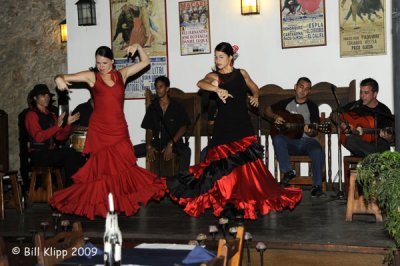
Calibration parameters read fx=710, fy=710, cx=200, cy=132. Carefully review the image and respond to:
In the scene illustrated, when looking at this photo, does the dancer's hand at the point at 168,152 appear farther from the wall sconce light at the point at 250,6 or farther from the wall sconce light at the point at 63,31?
the wall sconce light at the point at 63,31

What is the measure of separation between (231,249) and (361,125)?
183 inches

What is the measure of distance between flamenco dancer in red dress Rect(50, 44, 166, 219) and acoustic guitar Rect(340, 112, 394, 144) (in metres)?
2.30

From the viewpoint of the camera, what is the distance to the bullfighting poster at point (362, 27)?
8.32 meters

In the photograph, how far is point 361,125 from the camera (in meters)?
7.82

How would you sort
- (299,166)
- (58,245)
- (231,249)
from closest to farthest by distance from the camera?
(231,249) < (58,245) < (299,166)

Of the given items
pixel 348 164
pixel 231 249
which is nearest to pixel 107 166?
pixel 348 164

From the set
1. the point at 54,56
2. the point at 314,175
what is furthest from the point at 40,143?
the point at 314,175

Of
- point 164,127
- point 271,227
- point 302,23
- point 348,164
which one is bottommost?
point 271,227

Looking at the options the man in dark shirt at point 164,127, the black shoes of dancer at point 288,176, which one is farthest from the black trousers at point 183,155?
the black shoes of dancer at point 288,176

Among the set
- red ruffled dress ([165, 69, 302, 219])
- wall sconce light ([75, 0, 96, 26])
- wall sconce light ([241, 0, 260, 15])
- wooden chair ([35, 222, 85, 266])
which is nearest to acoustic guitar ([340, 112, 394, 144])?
red ruffled dress ([165, 69, 302, 219])

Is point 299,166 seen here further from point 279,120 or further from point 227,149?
point 227,149

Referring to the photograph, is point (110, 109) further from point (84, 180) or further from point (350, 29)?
point (350, 29)

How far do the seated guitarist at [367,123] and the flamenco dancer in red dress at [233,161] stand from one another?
4.38 feet

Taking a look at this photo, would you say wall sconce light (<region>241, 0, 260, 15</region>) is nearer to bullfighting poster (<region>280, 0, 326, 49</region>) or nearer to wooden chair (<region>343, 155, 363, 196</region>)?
bullfighting poster (<region>280, 0, 326, 49</region>)
